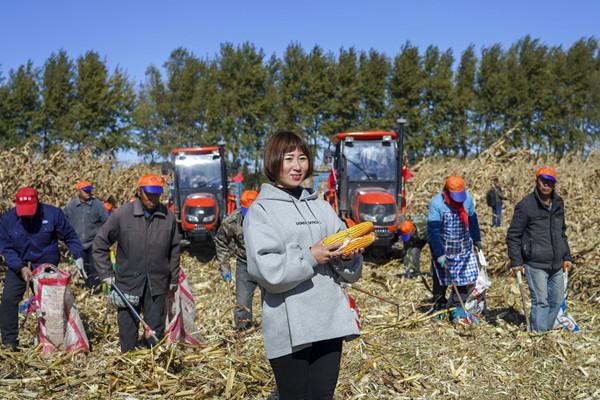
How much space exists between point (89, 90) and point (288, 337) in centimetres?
3083

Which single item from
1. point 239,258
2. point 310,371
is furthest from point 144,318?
point 310,371

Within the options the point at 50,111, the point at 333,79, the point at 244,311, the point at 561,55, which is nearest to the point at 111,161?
the point at 244,311

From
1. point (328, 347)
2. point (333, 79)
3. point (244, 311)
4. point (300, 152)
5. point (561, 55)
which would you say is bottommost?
point (244, 311)

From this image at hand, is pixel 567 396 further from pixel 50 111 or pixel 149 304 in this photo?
pixel 50 111

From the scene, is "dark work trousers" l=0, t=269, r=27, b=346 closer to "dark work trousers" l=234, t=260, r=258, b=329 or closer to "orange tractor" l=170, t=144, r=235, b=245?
"dark work trousers" l=234, t=260, r=258, b=329

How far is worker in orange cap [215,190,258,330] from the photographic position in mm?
6000

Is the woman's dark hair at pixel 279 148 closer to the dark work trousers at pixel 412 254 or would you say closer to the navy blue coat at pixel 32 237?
the navy blue coat at pixel 32 237

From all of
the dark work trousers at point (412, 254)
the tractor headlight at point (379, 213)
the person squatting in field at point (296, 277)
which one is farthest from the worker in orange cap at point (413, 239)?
the person squatting in field at point (296, 277)

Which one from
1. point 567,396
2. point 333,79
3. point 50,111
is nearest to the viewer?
point 567,396

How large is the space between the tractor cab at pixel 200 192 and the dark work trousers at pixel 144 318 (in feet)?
20.1

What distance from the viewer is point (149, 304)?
5000 millimetres

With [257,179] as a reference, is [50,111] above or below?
above

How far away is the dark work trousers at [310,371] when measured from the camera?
2.28 metres

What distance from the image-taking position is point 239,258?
6090 mm
